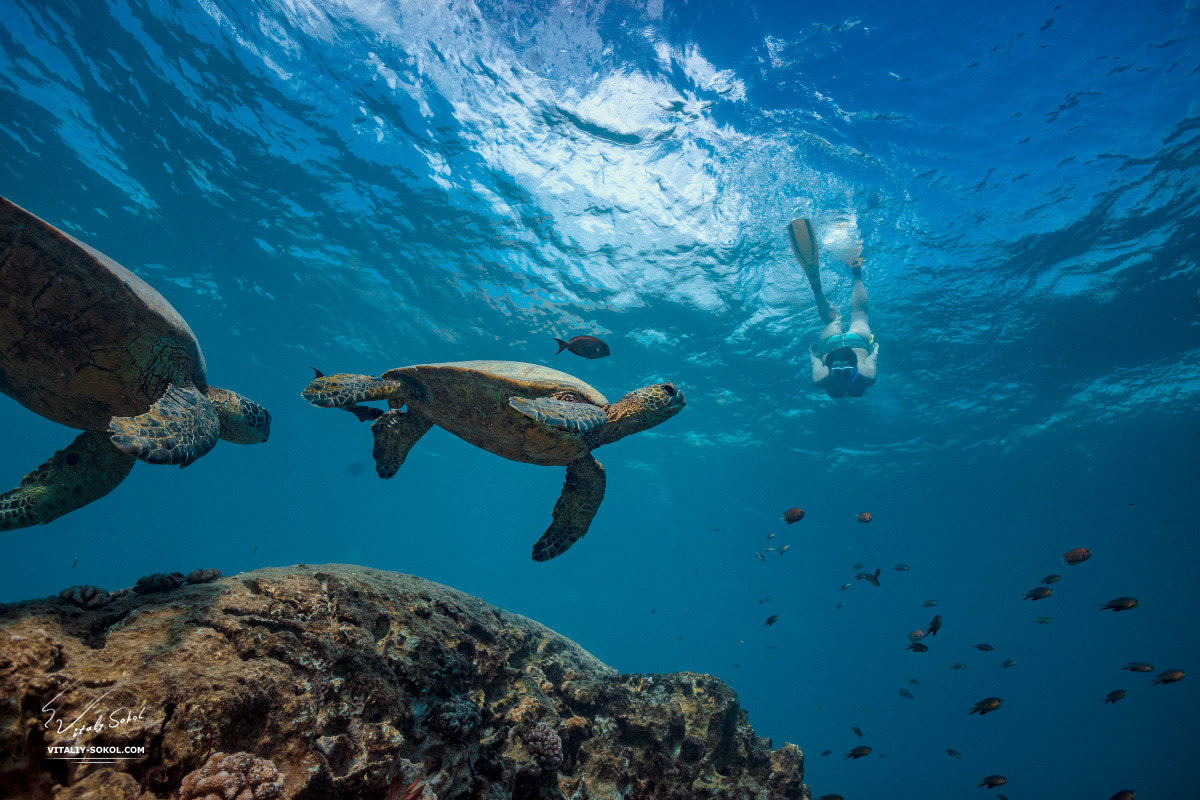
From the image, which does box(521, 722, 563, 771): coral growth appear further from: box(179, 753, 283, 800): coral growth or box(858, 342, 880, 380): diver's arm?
box(858, 342, 880, 380): diver's arm

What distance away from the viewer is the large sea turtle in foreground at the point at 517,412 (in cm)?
443

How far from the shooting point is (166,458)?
304 cm

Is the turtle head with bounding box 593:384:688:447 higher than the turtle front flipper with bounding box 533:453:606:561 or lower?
higher

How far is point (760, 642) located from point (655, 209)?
4344 inches

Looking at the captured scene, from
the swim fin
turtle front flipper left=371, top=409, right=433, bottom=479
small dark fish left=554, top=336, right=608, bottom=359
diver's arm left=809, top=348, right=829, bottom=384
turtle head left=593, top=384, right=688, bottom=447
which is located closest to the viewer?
turtle head left=593, top=384, right=688, bottom=447

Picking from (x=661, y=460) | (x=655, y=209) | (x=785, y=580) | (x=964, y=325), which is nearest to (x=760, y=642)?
(x=785, y=580)

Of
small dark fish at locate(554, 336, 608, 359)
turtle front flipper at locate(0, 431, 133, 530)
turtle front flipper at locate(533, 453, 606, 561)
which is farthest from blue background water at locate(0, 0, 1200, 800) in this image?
turtle front flipper at locate(0, 431, 133, 530)

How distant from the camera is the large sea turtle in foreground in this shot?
4.43m

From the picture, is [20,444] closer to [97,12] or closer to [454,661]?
[97,12]

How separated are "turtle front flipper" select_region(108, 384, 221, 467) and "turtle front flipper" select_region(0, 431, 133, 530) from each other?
3.97ft

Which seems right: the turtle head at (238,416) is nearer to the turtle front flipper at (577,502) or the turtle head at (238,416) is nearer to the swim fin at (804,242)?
the turtle front flipper at (577,502)

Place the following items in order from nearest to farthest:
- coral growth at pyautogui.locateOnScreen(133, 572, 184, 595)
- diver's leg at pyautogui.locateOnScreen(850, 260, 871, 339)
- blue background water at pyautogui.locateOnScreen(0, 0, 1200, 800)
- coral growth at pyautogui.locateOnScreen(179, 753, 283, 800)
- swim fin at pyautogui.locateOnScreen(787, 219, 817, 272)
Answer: coral growth at pyautogui.locateOnScreen(179, 753, 283, 800) → coral growth at pyautogui.locateOnScreen(133, 572, 184, 595) → blue background water at pyautogui.locateOnScreen(0, 0, 1200, 800) → swim fin at pyautogui.locateOnScreen(787, 219, 817, 272) → diver's leg at pyautogui.locateOnScreen(850, 260, 871, 339)

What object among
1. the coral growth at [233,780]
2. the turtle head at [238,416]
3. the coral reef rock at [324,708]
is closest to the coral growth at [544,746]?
the coral reef rock at [324,708]

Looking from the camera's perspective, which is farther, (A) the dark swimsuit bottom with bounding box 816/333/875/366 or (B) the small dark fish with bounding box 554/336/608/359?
(A) the dark swimsuit bottom with bounding box 816/333/875/366
